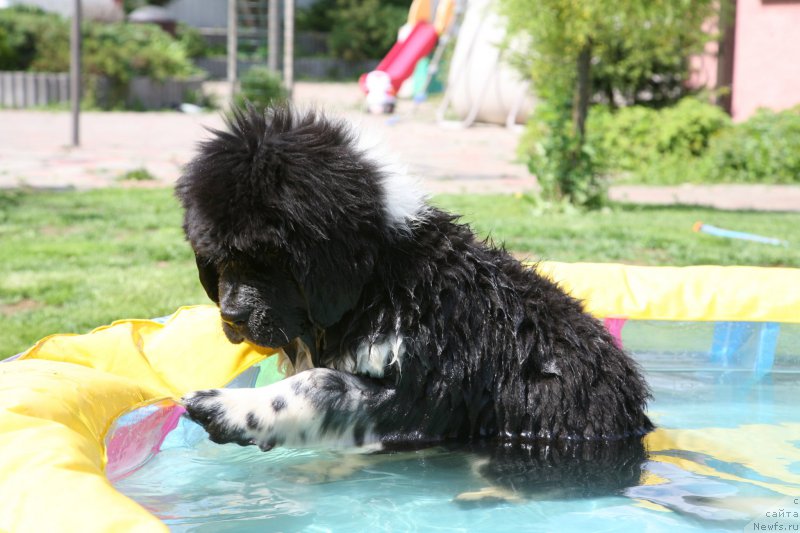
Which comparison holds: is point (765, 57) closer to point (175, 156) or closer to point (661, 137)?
point (661, 137)

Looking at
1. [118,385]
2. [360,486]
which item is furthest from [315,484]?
[118,385]

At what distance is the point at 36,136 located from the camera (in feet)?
58.5

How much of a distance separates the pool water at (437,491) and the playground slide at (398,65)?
22.4 meters

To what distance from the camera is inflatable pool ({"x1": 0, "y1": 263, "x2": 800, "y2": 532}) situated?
2.77m

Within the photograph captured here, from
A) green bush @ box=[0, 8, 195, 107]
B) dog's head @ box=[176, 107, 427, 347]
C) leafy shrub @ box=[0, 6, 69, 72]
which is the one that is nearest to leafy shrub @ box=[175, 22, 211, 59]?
green bush @ box=[0, 8, 195, 107]

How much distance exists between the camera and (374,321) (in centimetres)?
352

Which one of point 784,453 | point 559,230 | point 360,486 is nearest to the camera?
point 360,486

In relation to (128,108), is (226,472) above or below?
below

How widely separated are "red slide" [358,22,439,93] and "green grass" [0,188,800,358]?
15.3 metres

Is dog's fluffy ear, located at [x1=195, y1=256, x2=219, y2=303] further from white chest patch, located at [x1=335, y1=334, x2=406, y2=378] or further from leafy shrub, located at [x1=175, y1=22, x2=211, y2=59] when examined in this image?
leafy shrub, located at [x1=175, y1=22, x2=211, y2=59]

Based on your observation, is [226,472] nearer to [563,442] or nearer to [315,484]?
[315,484]

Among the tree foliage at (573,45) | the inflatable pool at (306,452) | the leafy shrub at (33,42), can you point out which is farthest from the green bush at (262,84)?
the inflatable pool at (306,452)

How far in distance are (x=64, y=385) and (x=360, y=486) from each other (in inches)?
44.4

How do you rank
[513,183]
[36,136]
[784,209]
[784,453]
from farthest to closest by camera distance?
[36,136] < [513,183] < [784,209] < [784,453]
